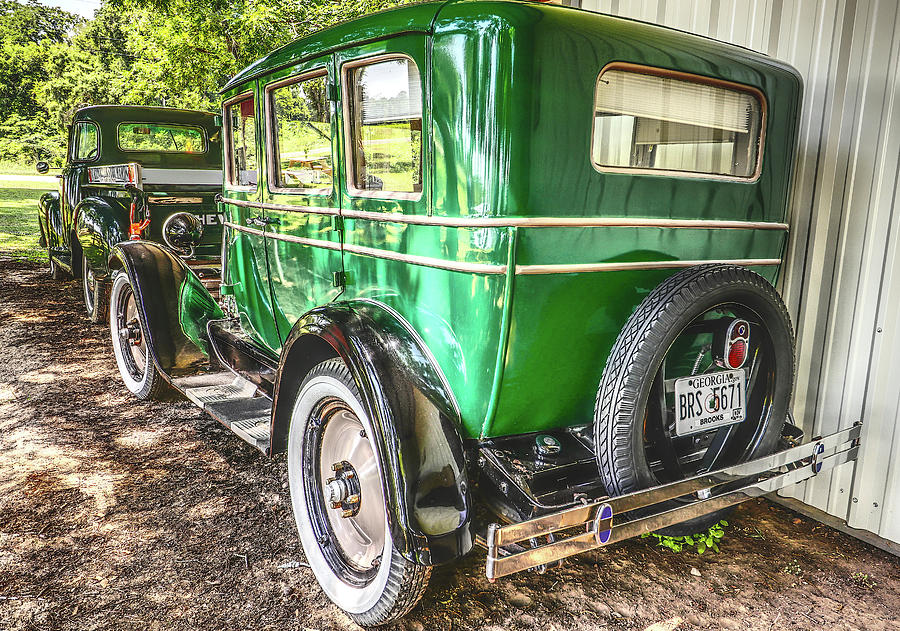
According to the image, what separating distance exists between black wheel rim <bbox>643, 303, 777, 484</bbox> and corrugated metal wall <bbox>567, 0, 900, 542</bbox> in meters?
0.93

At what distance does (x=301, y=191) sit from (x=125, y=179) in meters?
3.68

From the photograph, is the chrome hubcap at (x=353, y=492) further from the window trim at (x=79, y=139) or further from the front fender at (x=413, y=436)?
the window trim at (x=79, y=139)

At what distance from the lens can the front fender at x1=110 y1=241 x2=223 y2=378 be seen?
388 cm

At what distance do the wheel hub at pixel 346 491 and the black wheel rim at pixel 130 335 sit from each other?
2703mm

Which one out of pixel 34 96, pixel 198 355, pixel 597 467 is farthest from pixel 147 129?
pixel 34 96

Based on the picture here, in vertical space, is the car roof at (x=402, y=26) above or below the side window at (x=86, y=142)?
above

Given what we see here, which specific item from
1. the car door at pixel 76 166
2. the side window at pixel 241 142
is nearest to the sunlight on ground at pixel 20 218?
the car door at pixel 76 166

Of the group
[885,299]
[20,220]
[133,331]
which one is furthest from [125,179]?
[20,220]

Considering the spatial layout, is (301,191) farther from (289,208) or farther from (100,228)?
(100,228)

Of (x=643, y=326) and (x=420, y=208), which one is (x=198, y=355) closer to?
(x=420, y=208)

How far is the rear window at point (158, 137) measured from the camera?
257 inches

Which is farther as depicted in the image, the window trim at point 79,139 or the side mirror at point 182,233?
the window trim at point 79,139

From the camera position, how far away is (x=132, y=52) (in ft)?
51.9

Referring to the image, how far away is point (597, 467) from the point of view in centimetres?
227
